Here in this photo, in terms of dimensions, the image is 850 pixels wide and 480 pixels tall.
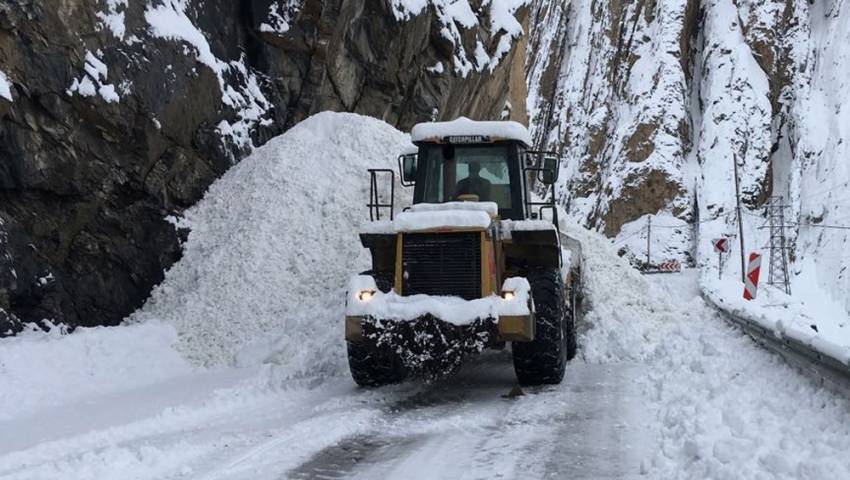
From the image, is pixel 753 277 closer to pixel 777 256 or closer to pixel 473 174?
pixel 473 174

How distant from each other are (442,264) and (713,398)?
2.90m

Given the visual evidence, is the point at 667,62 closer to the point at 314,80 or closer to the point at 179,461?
the point at 314,80

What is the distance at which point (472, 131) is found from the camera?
8898mm

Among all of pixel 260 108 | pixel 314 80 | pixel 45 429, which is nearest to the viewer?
pixel 45 429

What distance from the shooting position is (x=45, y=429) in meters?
6.91

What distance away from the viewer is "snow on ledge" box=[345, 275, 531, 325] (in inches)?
290

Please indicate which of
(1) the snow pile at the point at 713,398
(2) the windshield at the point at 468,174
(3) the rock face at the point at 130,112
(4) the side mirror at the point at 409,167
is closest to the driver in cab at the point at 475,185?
(2) the windshield at the point at 468,174

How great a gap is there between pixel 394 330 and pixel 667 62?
212ft

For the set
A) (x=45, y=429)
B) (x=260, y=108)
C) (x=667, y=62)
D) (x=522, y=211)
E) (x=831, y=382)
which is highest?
(x=667, y=62)

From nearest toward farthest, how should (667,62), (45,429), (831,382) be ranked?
(831,382) → (45,429) → (667,62)

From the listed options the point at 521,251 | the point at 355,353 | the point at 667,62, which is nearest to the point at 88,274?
the point at 355,353

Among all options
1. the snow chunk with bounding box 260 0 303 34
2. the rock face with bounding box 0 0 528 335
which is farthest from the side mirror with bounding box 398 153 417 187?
the snow chunk with bounding box 260 0 303 34

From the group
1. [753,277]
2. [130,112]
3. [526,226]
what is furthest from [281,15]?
[753,277]

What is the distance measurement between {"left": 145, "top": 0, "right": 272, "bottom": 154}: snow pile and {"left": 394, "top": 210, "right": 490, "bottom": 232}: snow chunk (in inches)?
270
